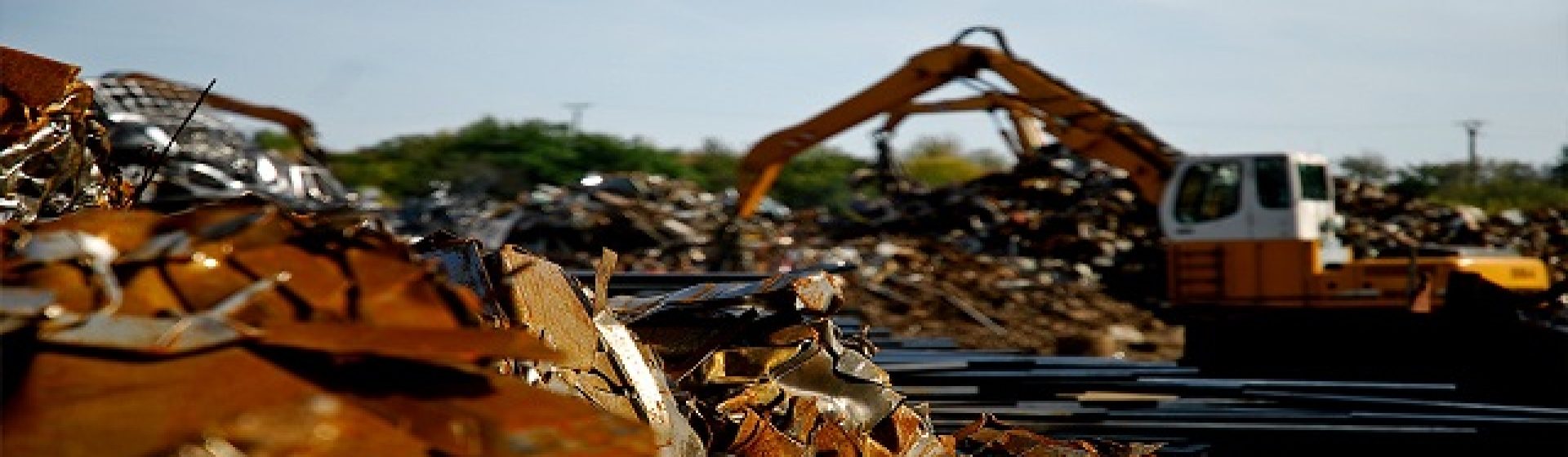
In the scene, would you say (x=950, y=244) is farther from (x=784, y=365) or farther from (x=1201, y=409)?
(x=784, y=365)

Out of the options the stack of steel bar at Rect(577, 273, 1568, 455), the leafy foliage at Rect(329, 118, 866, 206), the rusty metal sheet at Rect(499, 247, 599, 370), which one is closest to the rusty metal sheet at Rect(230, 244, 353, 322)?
the rusty metal sheet at Rect(499, 247, 599, 370)

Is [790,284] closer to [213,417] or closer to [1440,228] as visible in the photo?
[213,417]

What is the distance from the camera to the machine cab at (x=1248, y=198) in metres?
12.9

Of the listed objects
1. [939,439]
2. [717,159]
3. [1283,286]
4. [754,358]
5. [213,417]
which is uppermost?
[213,417]

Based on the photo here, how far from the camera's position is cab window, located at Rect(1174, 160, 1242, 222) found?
13.2 metres

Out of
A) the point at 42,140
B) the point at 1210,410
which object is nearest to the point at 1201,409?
the point at 1210,410

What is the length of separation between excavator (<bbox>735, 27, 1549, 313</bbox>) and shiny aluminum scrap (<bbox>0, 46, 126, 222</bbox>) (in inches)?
412

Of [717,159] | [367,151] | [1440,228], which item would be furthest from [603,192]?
[717,159]

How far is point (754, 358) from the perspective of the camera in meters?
2.83

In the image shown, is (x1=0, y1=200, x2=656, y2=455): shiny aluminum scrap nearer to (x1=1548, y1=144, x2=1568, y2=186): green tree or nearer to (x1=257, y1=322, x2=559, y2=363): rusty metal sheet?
(x1=257, y1=322, x2=559, y2=363): rusty metal sheet

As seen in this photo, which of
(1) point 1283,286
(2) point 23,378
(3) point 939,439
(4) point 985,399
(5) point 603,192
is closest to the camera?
(2) point 23,378

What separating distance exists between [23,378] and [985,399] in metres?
3.41

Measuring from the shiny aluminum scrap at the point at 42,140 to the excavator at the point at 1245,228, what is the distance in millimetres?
10473

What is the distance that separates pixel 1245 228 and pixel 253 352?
12.4m
